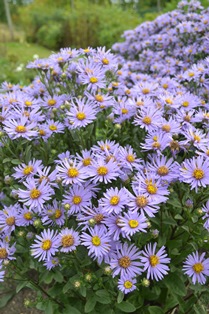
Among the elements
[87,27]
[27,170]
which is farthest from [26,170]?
[87,27]

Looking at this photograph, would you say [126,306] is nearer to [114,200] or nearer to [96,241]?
[96,241]

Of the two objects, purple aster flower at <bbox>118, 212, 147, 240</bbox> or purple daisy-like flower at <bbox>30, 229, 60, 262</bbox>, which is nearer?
purple aster flower at <bbox>118, 212, 147, 240</bbox>

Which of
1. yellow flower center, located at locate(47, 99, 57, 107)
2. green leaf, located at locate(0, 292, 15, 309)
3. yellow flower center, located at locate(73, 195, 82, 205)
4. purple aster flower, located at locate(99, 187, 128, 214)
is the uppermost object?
yellow flower center, located at locate(47, 99, 57, 107)

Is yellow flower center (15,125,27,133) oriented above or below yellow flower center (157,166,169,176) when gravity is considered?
above

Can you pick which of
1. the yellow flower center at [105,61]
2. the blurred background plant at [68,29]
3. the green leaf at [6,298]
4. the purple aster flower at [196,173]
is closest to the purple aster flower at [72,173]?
the purple aster flower at [196,173]

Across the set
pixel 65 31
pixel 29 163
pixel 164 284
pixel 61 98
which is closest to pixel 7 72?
pixel 61 98

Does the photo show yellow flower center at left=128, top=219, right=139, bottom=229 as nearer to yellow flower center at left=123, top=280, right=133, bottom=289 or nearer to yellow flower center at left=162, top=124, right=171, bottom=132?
yellow flower center at left=123, top=280, right=133, bottom=289

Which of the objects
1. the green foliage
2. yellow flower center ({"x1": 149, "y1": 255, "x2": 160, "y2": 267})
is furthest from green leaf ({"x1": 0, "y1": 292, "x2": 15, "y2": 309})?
the green foliage
